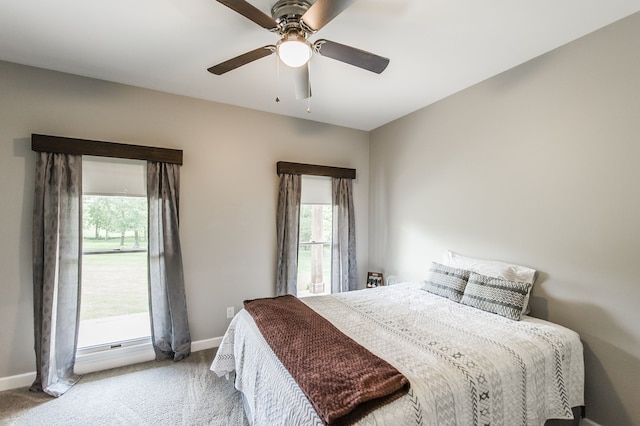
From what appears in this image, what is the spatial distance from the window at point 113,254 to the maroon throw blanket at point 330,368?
5.32 ft

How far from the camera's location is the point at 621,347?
1781mm

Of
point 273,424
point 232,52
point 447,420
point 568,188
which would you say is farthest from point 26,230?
point 568,188

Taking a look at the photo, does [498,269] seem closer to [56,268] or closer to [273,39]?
[273,39]

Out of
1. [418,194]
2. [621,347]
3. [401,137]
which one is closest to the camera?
[621,347]

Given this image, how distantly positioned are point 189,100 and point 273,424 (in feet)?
9.86

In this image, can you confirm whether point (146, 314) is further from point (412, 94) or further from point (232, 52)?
point (412, 94)

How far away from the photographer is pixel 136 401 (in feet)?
7.04

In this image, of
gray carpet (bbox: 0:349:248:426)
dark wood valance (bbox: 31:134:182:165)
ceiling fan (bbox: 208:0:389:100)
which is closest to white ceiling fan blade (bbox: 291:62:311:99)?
ceiling fan (bbox: 208:0:389:100)

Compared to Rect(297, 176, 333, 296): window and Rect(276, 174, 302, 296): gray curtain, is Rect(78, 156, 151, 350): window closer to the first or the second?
Rect(276, 174, 302, 296): gray curtain

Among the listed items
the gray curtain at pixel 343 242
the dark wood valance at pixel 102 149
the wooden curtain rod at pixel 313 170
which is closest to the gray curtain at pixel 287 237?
the wooden curtain rod at pixel 313 170

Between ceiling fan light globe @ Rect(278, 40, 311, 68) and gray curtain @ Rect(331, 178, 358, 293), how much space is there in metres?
2.23

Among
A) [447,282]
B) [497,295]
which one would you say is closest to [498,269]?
[497,295]

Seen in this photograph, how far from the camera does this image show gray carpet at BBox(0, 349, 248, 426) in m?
1.96

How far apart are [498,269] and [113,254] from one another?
139 inches
